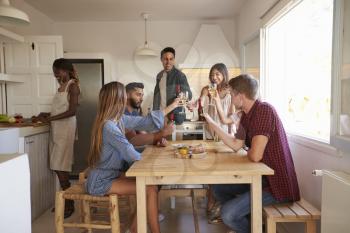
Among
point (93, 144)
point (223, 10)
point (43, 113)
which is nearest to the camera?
point (93, 144)

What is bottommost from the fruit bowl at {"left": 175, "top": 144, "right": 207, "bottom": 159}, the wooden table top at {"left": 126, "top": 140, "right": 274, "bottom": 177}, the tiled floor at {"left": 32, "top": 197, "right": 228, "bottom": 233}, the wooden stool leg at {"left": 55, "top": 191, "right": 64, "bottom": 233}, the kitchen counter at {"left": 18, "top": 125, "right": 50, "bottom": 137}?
the tiled floor at {"left": 32, "top": 197, "right": 228, "bottom": 233}

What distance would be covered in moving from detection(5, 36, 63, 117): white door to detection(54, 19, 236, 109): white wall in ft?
3.73

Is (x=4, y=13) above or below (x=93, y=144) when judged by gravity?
above

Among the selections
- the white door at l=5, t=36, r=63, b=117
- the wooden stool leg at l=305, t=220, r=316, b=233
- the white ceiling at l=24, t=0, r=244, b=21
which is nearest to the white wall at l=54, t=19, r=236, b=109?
the white ceiling at l=24, t=0, r=244, b=21

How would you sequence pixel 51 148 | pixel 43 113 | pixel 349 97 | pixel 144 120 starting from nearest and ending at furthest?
pixel 349 97 < pixel 144 120 < pixel 51 148 < pixel 43 113

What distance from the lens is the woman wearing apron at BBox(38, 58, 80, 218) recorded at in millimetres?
2561

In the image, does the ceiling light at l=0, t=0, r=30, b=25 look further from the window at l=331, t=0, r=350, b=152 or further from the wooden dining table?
the window at l=331, t=0, r=350, b=152

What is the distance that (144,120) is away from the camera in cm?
199

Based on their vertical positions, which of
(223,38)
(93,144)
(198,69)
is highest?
(223,38)

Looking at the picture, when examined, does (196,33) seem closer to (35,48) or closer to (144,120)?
(35,48)

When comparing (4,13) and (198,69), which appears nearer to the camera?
(4,13)

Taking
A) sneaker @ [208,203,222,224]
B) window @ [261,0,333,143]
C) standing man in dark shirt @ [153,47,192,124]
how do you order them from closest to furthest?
1. window @ [261,0,333,143]
2. sneaker @ [208,203,222,224]
3. standing man in dark shirt @ [153,47,192,124]

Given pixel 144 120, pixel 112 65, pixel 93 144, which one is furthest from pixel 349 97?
pixel 112 65

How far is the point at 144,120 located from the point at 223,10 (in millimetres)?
2516
